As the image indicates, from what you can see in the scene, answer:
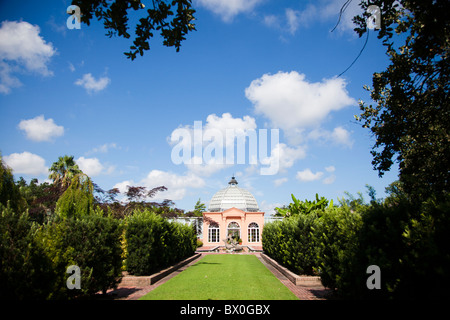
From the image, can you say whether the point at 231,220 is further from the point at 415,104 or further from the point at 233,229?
the point at 415,104

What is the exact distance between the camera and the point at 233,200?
155 ft

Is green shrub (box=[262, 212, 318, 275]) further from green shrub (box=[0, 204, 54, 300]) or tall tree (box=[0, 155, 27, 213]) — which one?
tall tree (box=[0, 155, 27, 213])

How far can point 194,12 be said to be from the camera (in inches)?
189

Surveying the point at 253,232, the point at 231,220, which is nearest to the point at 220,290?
the point at 231,220

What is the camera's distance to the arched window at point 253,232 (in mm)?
40750

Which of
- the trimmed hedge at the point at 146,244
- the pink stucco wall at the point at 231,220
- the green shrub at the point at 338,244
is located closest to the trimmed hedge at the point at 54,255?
the trimmed hedge at the point at 146,244

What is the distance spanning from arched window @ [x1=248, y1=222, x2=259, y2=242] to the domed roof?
5619 mm

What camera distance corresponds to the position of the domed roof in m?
46.8

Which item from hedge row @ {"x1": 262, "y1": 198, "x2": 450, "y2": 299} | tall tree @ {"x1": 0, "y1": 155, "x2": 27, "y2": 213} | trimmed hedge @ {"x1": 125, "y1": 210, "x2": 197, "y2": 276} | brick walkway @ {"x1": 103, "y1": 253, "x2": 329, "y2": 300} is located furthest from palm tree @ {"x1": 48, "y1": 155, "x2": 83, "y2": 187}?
hedge row @ {"x1": 262, "y1": 198, "x2": 450, "y2": 299}

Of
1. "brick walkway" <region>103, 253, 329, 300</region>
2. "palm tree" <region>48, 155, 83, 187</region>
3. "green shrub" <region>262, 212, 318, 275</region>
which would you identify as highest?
"palm tree" <region>48, 155, 83, 187</region>

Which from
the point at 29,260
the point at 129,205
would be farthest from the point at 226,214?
the point at 29,260

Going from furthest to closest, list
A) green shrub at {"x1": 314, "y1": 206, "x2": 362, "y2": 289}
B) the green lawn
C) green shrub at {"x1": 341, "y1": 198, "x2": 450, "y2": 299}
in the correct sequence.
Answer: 1. the green lawn
2. green shrub at {"x1": 314, "y1": 206, "x2": 362, "y2": 289}
3. green shrub at {"x1": 341, "y1": 198, "x2": 450, "y2": 299}
